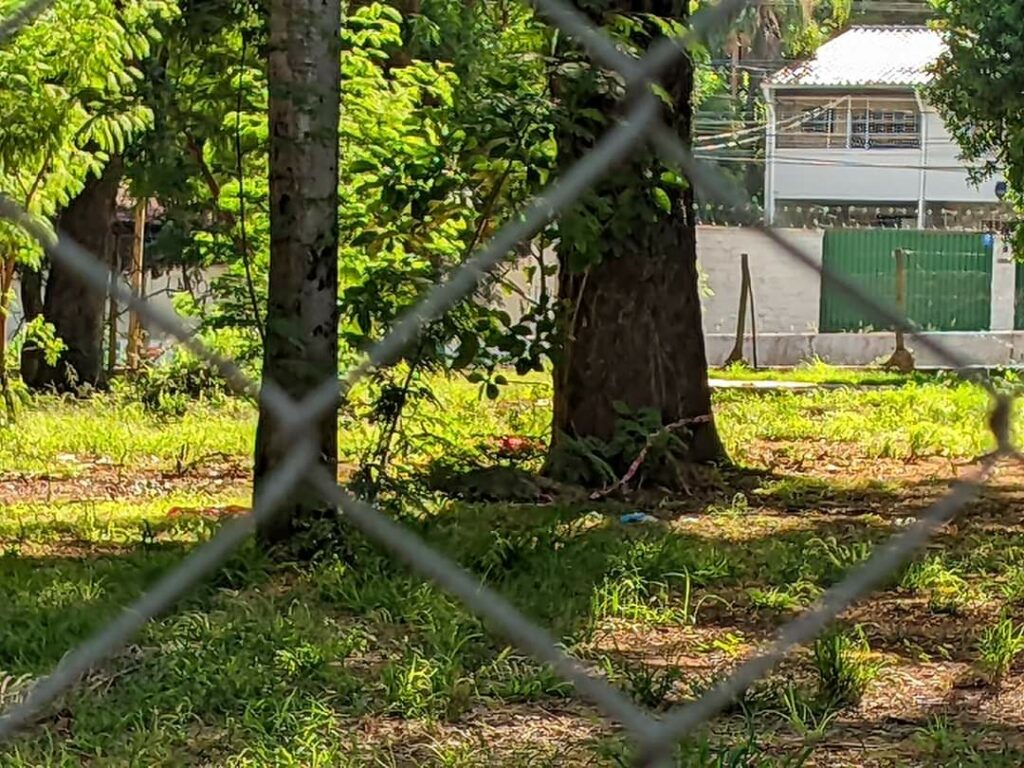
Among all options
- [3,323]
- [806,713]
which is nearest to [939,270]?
[3,323]

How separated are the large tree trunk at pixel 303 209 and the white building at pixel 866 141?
78cm

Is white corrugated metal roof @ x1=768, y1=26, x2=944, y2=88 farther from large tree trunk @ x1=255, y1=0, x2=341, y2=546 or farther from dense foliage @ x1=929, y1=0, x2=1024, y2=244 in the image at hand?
dense foliage @ x1=929, y1=0, x2=1024, y2=244

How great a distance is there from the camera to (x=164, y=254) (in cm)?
511

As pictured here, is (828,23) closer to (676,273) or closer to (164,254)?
(676,273)

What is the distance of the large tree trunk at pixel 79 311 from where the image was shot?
6.76 metres

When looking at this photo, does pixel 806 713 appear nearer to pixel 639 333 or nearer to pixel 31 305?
pixel 639 333

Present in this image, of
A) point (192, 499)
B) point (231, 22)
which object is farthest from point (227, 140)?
point (192, 499)

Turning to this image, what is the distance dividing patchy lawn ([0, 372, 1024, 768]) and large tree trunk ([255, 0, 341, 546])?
1.21 ft

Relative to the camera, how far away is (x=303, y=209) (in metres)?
2.52

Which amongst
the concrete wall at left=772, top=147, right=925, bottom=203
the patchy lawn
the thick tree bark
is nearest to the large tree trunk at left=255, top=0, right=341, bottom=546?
the patchy lawn

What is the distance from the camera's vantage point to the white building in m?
3.26

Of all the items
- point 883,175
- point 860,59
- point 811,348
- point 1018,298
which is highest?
point 883,175

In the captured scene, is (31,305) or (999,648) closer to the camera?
(999,648)

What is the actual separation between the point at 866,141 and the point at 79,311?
3.77 m
